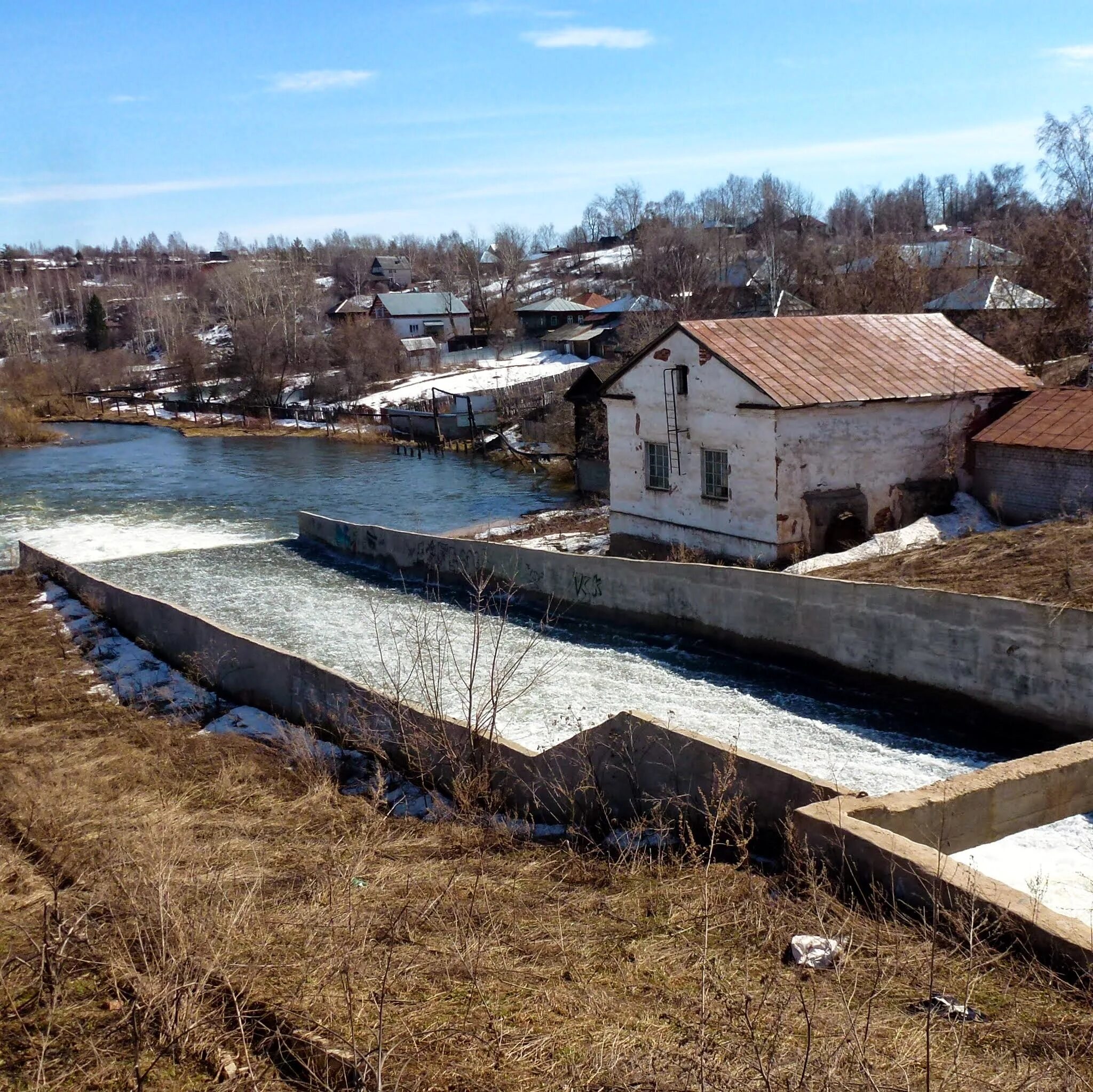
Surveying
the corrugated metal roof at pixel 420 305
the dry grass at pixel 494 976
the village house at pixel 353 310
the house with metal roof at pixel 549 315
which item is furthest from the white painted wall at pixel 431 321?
the dry grass at pixel 494 976

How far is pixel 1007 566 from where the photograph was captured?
15430 mm

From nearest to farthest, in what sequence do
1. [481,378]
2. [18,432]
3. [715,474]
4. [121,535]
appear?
1. [715,474]
2. [121,535]
3. [18,432]
4. [481,378]

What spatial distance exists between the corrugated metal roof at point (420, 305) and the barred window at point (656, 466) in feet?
208

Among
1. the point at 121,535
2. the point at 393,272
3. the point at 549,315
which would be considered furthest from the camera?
the point at 393,272

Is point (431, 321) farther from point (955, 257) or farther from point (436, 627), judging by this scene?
point (436, 627)

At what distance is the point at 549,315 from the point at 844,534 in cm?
5855

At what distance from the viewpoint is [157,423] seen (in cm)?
6325

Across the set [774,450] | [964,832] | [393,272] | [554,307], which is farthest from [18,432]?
[393,272]

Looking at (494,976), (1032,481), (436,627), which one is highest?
(1032,481)

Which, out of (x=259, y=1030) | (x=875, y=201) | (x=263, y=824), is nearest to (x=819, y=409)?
(x=263, y=824)

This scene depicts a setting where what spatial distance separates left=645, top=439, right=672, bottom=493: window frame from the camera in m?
21.3

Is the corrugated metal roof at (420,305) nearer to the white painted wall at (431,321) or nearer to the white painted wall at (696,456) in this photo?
the white painted wall at (431,321)

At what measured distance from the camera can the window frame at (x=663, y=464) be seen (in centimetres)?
2127

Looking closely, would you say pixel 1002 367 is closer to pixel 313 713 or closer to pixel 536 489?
pixel 313 713
